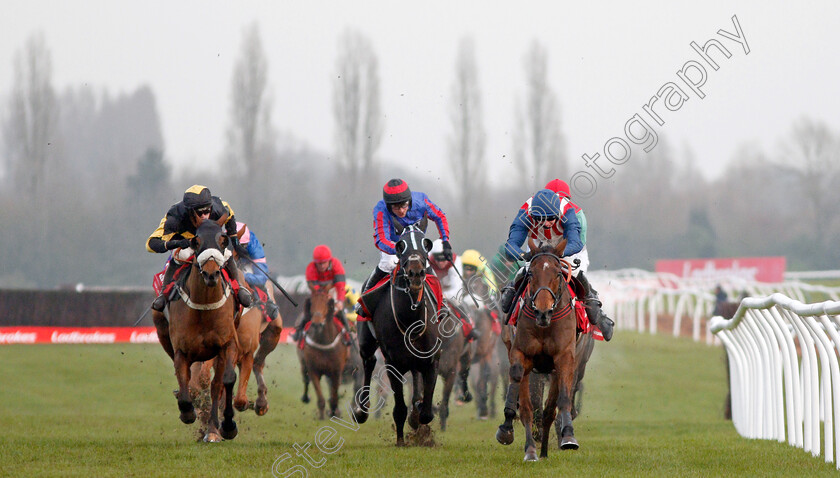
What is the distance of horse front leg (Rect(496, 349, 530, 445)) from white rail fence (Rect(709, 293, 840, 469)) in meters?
2.00

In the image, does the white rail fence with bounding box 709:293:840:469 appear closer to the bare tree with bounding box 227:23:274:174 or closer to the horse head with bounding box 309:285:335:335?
the horse head with bounding box 309:285:335:335

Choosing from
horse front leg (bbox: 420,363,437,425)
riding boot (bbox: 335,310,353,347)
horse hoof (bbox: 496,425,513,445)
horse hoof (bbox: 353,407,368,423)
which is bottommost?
horse hoof (bbox: 353,407,368,423)

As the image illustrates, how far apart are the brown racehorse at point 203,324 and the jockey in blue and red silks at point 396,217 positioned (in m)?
1.41

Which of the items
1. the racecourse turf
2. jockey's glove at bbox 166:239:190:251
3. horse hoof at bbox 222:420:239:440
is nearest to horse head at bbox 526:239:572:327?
the racecourse turf

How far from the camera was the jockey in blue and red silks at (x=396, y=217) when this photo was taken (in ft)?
29.6

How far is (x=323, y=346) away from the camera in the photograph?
13711mm

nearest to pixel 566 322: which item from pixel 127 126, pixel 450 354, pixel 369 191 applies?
pixel 450 354

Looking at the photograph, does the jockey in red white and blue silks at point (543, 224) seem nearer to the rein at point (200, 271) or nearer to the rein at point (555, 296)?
the rein at point (555, 296)

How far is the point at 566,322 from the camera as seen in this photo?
7734 millimetres

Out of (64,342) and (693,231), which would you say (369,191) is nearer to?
(64,342)

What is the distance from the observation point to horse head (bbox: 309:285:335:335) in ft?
44.1

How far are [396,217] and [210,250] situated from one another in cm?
202

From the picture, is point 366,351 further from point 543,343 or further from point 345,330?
point 345,330

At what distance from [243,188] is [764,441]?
66.3ft
